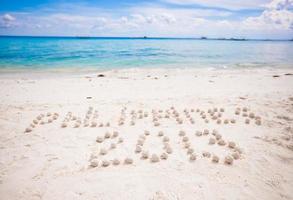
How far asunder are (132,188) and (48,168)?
213 cm

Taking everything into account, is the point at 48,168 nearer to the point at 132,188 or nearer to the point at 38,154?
the point at 38,154

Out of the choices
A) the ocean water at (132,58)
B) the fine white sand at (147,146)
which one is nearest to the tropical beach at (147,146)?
the fine white sand at (147,146)

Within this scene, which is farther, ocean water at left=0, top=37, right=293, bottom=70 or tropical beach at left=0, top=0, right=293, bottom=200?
ocean water at left=0, top=37, right=293, bottom=70

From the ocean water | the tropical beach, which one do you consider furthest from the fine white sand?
the ocean water

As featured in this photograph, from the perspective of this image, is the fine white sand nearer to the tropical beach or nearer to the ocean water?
the tropical beach

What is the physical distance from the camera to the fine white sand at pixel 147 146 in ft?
15.4

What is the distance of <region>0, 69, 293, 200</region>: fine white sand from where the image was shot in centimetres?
471

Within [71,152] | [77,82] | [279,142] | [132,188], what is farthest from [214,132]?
[77,82]

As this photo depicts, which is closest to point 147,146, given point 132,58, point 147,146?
point 147,146

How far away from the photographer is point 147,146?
6523mm

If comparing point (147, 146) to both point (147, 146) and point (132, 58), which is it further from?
point (132, 58)

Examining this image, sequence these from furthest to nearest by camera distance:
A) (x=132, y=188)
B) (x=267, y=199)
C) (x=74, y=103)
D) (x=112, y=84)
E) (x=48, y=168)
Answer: (x=112, y=84) < (x=74, y=103) < (x=48, y=168) < (x=132, y=188) < (x=267, y=199)

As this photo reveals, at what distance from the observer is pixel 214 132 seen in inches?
285

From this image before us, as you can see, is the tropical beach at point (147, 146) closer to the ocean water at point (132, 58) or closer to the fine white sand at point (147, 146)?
the fine white sand at point (147, 146)
